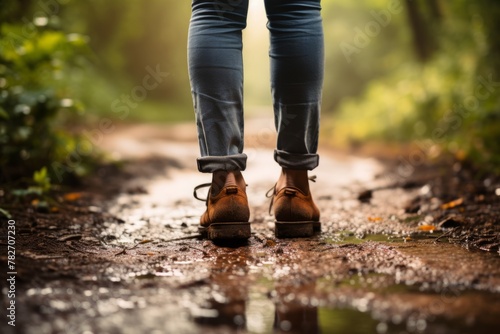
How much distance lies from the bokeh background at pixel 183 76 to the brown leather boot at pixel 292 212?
4.93 ft

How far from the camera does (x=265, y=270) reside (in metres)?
1.86

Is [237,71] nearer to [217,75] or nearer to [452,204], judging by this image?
[217,75]

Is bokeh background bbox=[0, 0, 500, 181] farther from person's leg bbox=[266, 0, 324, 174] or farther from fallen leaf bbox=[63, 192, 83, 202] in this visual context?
person's leg bbox=[266, 0, 324, 174]

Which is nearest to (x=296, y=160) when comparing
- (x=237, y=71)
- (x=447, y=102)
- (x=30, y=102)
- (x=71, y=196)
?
(x=237, y=71)

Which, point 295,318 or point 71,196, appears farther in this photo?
point 71,196

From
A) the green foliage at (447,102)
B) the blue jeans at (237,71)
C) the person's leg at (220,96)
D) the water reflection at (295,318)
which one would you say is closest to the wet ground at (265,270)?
the water reflection at (295,318)

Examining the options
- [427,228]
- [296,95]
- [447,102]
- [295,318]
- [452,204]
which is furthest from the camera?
[447,102]

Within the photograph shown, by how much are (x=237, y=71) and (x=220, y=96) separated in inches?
5.1

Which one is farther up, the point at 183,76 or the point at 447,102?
the point at 183,76

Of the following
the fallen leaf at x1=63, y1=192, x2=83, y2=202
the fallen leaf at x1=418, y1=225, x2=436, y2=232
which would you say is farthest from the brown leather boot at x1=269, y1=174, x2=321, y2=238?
the fallen leaf at x1=63, y1=192, x2=83, y2=202

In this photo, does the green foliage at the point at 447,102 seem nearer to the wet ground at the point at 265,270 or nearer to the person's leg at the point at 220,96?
the wet ground at the point at 265,270

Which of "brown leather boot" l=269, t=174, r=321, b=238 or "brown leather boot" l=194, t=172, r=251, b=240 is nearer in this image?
"brown leather boot" l=194, t=172, r=251, b=240

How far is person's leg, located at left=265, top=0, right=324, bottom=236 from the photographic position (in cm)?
236

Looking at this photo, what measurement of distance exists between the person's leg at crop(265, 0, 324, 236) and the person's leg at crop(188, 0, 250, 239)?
6.5 inches
